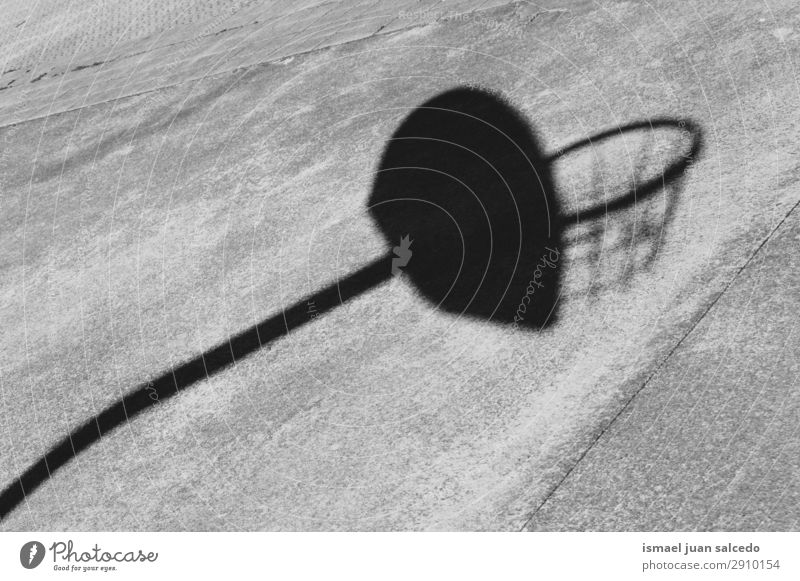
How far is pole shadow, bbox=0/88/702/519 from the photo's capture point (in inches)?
220

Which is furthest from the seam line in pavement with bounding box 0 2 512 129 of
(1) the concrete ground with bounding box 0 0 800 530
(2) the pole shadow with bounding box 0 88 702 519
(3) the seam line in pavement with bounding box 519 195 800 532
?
(3) the seam line in pavement with bounding box 519 195 800 532

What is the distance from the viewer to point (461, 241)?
604 centimetres

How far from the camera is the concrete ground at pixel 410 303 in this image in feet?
14.5

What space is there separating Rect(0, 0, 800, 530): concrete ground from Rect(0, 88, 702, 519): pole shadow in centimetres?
10

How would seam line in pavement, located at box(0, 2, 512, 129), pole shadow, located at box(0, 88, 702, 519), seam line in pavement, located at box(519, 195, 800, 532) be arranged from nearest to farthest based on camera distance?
1. seam line in pavement, located at box(519, 195, 800, 532)
2. pole shadow, located at box(0, 88, 702, 519)
3. seam line in pavement, located at box(0, 2, 512, 129)

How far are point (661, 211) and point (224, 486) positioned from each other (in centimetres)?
308

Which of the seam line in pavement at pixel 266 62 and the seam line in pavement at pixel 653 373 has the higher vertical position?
the seam line in pavement at pixel 266 62

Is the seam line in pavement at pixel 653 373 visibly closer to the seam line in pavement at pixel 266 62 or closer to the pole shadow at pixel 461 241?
the pole shadow at pixel 461 241

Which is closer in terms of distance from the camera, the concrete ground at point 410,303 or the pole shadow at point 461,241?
the concrete ground at point 410,303

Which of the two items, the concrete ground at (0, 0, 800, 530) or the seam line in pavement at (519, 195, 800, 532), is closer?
the seam line in pavement at (519, 195, 800, 532)

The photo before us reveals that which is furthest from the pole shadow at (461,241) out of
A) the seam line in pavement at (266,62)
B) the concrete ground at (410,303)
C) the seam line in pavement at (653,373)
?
the seam line in pavement at (266,62)

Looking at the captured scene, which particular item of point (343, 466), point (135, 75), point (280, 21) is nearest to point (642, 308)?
point (343, 466)

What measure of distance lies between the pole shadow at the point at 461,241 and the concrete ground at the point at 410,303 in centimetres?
10

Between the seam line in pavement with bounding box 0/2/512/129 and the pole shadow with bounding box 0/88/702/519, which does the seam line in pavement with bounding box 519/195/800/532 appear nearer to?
the pole shadow with bounding box 0/88/702/519
